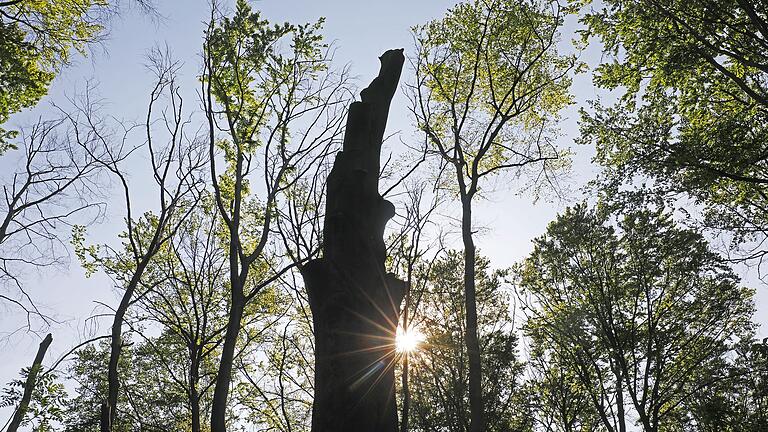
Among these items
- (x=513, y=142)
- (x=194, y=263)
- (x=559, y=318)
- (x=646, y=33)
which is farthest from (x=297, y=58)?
(x=559, y=318)

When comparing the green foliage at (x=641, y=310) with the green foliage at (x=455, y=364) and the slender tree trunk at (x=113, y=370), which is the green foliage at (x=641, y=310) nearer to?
the green foliage at (x=455, y=364)

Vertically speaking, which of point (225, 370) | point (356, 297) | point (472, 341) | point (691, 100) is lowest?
point (356, 297)

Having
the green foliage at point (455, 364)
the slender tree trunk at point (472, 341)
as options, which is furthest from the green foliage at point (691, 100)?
the green foliage at point (455, 364)

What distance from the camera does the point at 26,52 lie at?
7793 mm

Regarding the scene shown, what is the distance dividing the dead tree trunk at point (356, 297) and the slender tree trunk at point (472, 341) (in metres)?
6.39

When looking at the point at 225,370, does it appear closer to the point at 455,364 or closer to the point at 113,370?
the point at 113,370

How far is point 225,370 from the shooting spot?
7.93m

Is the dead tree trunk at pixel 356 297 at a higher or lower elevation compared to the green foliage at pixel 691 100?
lower

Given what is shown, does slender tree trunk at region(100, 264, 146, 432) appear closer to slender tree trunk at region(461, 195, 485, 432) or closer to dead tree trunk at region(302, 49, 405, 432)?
slender tree trunk at region(461, 195, 485, 432)

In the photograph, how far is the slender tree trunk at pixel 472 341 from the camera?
8.91 metres

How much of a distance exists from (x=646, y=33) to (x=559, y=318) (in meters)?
10.4

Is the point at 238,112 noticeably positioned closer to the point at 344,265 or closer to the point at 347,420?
the point at 344,265

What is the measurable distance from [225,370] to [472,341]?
4733 millimetres

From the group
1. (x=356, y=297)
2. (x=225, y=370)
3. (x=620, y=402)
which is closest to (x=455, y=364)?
(x=620, y=402)
